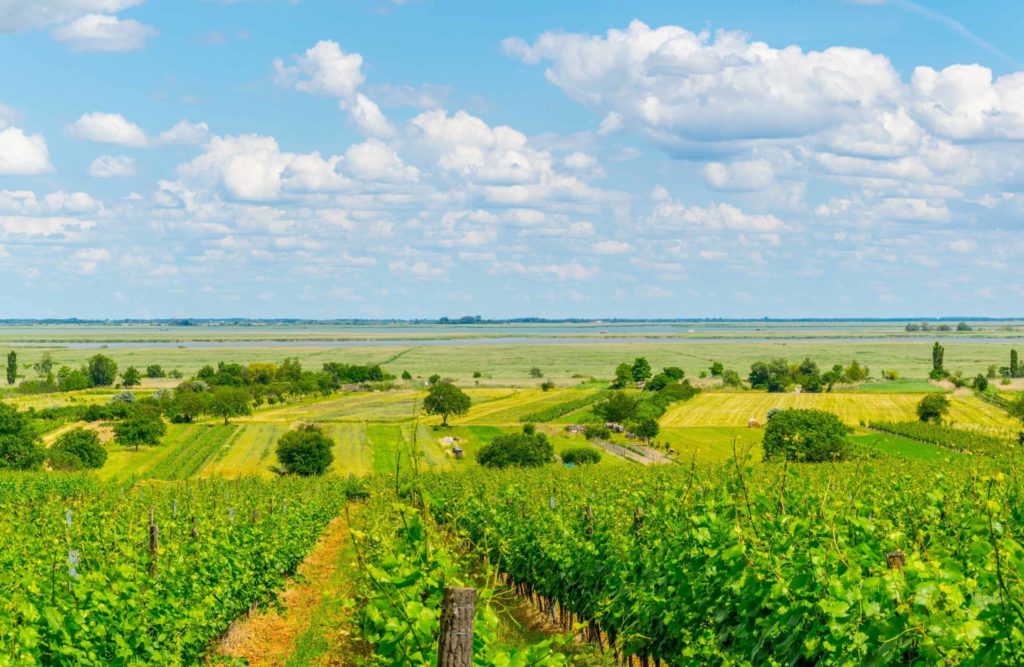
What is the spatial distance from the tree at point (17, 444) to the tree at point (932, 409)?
2830 inches

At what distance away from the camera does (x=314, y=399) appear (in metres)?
123

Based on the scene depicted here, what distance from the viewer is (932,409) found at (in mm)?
83625

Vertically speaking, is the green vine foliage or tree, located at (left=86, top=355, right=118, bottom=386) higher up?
the green vine foliage

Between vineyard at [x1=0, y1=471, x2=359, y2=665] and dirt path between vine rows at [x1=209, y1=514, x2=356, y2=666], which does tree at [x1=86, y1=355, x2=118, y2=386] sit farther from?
dirt path between vine rows at [x1=209, y1=514, x2=356, y2=666]

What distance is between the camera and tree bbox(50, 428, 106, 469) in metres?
67.0

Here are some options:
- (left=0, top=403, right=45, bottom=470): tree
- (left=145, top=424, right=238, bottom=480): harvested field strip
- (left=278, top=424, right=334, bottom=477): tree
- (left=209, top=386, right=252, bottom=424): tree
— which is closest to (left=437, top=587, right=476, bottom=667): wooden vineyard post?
(left=145, top=424, right=238, bottom=480): harvested field strip

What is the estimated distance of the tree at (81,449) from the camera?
2638 inches

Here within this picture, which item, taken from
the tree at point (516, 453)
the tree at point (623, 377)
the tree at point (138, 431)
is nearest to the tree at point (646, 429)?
the tree at point (516, 453)

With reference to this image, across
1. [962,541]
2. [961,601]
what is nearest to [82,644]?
[961,601]

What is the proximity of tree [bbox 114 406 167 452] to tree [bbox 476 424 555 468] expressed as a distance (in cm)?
2789

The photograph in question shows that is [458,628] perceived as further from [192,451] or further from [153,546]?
[192,451]

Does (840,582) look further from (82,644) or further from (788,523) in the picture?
(82,644)

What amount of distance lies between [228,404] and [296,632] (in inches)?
3114

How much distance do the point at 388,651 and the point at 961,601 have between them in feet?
11.9
